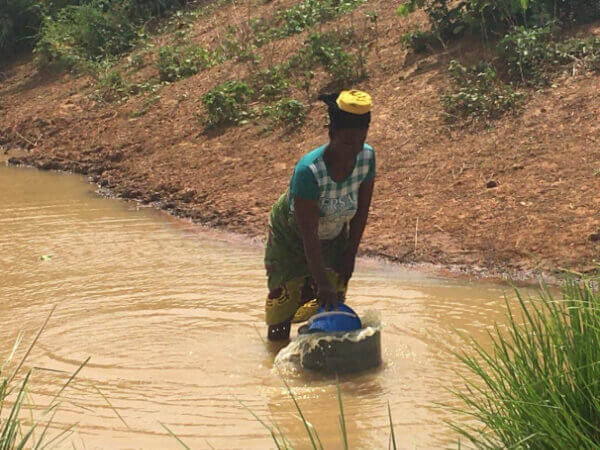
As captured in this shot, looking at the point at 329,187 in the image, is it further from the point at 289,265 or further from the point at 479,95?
the point at 479,95

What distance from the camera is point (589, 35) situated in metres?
9.11

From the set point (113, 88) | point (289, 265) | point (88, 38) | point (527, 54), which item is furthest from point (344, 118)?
point (88, 38)

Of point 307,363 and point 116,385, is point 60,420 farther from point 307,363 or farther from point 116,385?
point 307,363

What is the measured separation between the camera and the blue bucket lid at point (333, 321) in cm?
446

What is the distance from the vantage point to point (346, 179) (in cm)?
437

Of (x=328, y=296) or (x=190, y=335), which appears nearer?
(x=328, y=296)

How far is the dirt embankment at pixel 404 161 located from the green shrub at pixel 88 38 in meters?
1.87

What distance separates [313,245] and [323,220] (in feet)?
0.68

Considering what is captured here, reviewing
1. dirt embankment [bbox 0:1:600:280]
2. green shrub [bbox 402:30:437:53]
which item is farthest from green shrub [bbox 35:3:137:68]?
green shrub [bbox 402:30:437:53]

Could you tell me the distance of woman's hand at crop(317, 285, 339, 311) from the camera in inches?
174

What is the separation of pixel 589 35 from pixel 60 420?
6674mm

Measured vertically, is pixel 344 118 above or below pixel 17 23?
below

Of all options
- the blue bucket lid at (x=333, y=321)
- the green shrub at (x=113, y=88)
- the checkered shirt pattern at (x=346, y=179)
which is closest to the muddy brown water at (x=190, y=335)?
the blue bucket lid at (x=333, y=321)

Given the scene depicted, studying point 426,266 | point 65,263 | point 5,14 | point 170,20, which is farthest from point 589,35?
point 5,14
